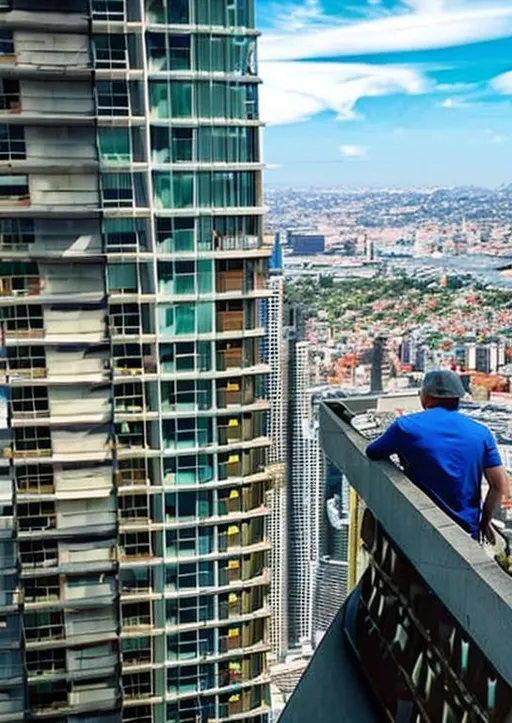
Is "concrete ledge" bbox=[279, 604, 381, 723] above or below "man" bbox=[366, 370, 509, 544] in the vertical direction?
below

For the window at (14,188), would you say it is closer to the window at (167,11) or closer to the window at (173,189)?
the window at (173,189)

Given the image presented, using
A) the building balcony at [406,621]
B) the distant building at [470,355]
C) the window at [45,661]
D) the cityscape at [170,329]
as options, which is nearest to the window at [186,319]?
the cityscape at [170,329]

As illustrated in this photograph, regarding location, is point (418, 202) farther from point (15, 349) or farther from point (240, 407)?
point (15, 349)

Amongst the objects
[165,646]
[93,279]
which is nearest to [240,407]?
[93,279]

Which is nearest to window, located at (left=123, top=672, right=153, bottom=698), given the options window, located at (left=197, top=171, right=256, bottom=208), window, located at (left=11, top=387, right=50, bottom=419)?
window, located at (left=11, top=387, right=50, bottom=419)

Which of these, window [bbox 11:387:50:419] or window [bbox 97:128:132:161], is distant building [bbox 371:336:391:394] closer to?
window [bbox 97:128:132:161]

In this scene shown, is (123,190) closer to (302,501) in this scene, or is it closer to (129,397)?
(129,397)

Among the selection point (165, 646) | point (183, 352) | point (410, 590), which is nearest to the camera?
point (410, 590)

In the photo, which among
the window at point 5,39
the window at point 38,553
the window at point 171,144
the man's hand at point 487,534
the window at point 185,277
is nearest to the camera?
the man's hand at point 487,534
